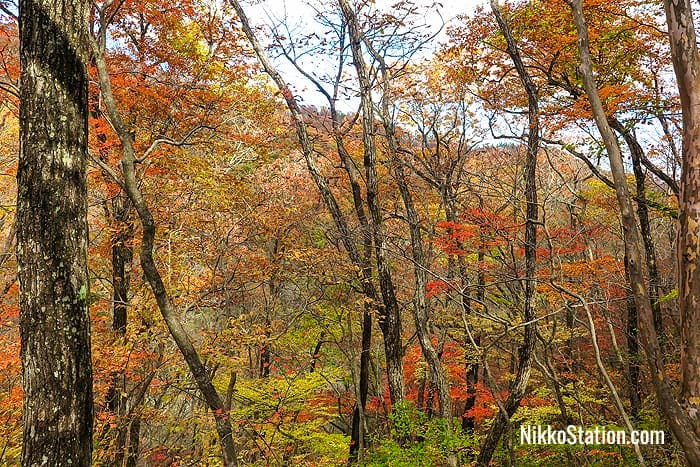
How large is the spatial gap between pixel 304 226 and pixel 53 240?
31.3 feet

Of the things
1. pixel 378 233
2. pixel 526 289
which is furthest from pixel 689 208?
pixel 378 233

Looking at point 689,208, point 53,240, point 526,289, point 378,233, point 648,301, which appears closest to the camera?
point 53,240

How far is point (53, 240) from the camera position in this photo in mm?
2764

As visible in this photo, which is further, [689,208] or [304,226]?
[304,226]

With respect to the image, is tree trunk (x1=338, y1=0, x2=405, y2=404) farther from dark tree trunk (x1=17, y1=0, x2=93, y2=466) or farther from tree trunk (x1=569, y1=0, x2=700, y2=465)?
dark tree trunk (x1=17, y1=0, x2=93, y2=466)

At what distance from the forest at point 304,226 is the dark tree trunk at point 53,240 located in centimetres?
1

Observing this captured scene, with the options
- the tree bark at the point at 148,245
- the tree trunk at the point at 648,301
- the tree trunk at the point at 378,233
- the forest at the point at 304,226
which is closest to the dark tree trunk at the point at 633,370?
the forest at the point at 304,226

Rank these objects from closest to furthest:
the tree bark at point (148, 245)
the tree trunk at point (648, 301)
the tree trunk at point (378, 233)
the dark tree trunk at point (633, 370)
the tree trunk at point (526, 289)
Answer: the tree trunk at point (648, 301)
the tree bark at point (148, 245)
the tree trunk at point (526, 289)
the tree trunk at point (378, 233)
the dark tree trunk at point (633, 370)

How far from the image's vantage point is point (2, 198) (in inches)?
563

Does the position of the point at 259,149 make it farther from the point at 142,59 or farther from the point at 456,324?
the point at 456,324

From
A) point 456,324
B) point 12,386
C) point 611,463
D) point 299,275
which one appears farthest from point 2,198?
point 611,463

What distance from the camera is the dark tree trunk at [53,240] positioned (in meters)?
2.62

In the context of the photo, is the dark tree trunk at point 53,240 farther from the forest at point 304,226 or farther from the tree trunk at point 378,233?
the tree trunk at point 378,233

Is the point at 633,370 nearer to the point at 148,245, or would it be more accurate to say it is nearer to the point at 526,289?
the point at 526,289
